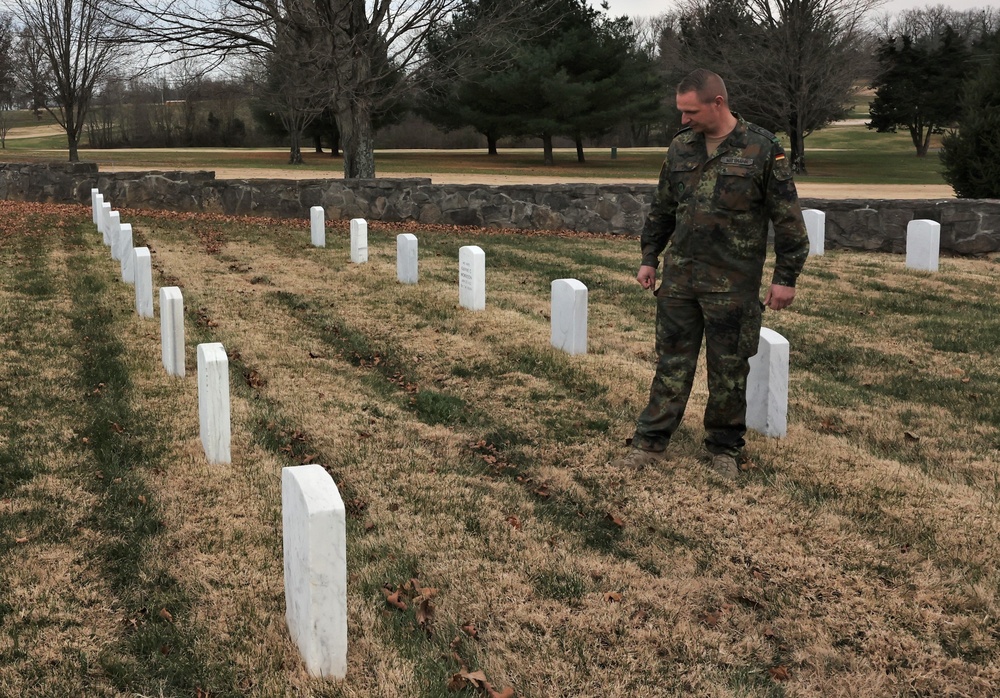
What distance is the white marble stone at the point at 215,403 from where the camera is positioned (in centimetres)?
559

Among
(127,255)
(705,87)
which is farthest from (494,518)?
(127,255)

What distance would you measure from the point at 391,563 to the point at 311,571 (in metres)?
1.11

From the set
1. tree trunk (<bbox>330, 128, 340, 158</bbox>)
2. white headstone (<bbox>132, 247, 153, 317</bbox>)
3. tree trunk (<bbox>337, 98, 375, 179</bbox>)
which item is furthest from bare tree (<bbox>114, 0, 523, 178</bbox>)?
tree trunk (<bbox>330, 128, 340, 158</bbox>)

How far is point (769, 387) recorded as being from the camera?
6137 mm

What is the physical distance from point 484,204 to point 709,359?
14.0 meters

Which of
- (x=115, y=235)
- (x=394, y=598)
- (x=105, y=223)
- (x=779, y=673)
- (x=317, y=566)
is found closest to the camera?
(x=317, y=566)

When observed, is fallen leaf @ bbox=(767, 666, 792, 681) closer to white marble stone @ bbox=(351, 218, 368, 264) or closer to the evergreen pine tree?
white marble stone @ bbox=(351, 218, 368, 264)

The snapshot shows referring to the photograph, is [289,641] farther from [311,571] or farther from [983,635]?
[983,635]

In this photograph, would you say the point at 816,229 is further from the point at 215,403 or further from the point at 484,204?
the point at 215,403

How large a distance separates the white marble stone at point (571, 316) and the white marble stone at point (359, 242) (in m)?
5.62

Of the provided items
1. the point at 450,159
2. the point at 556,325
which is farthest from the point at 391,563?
the point at 450,159

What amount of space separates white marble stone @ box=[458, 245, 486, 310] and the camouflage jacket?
4903 mm

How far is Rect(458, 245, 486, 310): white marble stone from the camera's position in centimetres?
1018

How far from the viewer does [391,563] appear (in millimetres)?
4469
